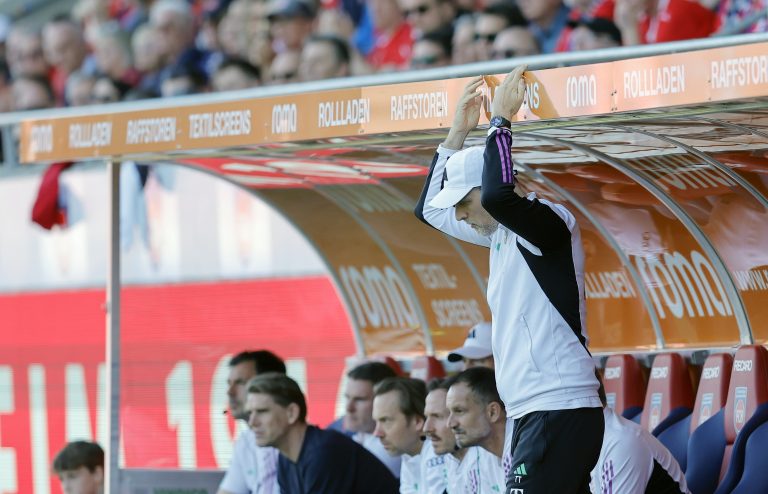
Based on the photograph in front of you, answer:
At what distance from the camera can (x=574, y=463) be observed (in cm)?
419

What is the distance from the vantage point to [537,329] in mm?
4266

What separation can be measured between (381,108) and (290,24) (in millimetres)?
5502

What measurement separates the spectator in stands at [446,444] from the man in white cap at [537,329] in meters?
1.20

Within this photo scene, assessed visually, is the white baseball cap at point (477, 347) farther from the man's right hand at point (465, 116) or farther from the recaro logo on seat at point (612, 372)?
the man's right hand at point (465, 116)

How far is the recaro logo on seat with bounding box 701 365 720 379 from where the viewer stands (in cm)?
599

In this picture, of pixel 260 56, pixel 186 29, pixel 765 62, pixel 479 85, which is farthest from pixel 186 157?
pixel 186 29

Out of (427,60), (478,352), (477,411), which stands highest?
(427,60)

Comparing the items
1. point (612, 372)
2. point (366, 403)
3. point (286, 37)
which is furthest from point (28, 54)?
point (612, 372)

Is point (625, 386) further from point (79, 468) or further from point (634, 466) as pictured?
point (79, 468)

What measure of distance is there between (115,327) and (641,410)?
2487mm

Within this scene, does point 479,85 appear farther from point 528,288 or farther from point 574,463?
point 574,463

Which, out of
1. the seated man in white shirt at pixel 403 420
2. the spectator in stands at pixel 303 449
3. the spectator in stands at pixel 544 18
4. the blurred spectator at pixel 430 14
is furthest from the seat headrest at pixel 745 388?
the blurred spectator at pixel 430 14

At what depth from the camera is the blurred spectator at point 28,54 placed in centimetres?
1367

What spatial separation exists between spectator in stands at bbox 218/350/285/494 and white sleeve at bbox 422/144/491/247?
215 centimetres
